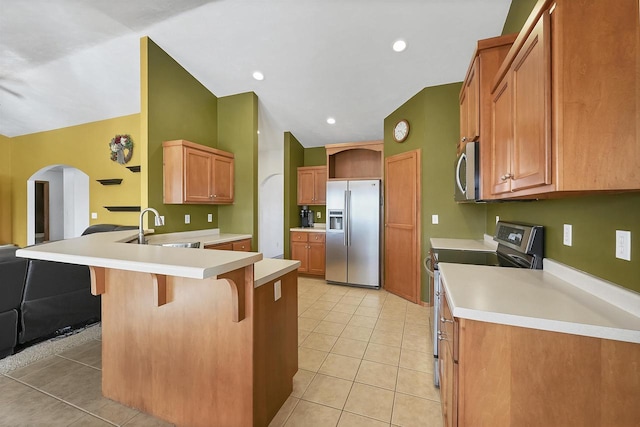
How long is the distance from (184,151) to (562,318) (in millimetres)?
3809

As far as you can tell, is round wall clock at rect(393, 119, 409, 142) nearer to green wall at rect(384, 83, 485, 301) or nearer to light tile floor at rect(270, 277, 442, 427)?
green wall at rect(384, 83, 485, 301)

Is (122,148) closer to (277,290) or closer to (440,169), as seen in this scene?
(277,290)

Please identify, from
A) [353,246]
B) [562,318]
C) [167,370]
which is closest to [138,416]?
[167,370]

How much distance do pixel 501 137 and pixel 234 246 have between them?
11.0 feet

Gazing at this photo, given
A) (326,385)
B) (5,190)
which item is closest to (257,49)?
(326,385)

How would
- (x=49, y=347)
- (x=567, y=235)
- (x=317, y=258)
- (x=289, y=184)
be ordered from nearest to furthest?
(x=567, y=235) < (x=49, y=347) < (x=317, y=258) < (x=289, y=184)

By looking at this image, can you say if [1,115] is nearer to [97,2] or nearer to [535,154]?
[97,2]

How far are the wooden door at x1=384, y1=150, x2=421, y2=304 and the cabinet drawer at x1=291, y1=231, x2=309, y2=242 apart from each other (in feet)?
5.22

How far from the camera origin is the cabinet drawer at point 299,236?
5.07 meters

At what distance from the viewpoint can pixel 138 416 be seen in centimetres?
163

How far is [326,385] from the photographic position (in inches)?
76.6

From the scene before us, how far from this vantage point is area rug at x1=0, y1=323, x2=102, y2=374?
2191 millimetres

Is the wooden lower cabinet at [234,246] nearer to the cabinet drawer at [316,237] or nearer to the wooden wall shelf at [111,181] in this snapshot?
the cabinet drawer at [316,237]

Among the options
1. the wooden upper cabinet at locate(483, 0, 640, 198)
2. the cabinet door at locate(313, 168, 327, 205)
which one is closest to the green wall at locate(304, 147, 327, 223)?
the cabinet door at locate(313, 168, 327, 205)
